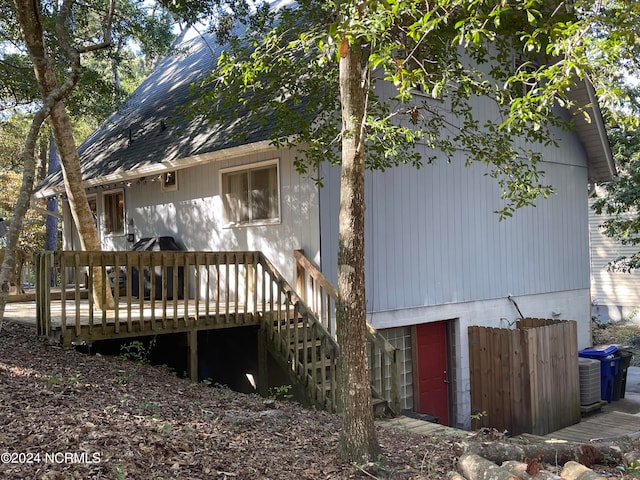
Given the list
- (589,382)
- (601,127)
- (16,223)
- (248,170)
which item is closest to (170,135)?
(248,170)

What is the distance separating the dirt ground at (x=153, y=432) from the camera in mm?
4281

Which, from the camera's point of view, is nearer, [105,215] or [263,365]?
[263,365]

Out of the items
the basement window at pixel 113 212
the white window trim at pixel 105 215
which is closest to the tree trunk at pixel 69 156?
the white window trim at pixel 105 215

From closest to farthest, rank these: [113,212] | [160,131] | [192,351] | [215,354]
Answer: [192,351]
[215,354]
[160,131]
[113,212]

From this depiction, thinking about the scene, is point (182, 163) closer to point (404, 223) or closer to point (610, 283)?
point (404, 223)

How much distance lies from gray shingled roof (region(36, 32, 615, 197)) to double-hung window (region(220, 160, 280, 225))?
682 millimetres

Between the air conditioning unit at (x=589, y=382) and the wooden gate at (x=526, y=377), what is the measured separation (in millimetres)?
638

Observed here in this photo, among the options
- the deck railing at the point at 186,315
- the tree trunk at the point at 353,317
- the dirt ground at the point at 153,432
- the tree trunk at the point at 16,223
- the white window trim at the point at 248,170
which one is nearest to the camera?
the dirt ground at the point at 153,432

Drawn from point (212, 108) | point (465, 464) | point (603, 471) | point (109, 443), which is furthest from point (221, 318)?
point (603, 471)

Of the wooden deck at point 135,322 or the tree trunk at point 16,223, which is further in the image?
the wooden deck at point 135,322

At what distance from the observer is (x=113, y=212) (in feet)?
44.7

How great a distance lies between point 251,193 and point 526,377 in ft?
16.9

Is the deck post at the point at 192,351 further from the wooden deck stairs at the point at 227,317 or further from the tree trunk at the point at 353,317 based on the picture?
the tree trunk at the point at 353,317

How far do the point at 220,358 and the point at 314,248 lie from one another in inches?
97.7
